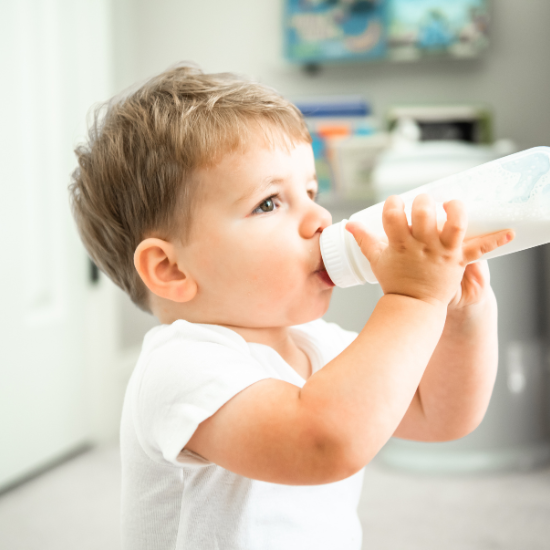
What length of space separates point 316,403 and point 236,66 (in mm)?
1546

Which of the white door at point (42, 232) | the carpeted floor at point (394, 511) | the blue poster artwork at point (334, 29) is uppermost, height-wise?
the blue poster artwork at point (334, 29)

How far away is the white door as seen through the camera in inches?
50.4

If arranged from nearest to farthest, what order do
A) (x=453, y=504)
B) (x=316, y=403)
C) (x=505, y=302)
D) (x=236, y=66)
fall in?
(x=316, y=403) < (x=453, y=504) < (x=505, y=302) < (x=236, y=66)

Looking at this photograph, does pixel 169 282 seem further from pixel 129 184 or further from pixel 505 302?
pixel 505 302

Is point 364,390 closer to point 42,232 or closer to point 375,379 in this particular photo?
point 375,379

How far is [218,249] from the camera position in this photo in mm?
574

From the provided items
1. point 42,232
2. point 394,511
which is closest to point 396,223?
point 394,511

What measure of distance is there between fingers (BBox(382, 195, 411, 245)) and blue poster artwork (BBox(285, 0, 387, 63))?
1.28m

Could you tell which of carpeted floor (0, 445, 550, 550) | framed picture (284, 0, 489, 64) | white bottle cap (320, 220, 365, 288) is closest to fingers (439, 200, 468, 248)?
white bottle cap (320, 220, 365, 288)

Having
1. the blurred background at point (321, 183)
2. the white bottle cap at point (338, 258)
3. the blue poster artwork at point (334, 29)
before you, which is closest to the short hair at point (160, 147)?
the white bottle cap at point (338, 258)

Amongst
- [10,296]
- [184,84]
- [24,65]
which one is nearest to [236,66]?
[24,65]

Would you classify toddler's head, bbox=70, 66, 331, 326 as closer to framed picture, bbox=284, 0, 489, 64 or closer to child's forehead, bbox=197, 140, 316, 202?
child's forehead, bbox=197, 140, 316, 202

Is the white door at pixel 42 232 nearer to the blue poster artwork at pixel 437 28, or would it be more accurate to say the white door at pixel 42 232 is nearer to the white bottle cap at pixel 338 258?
the blue poster artwork at pixel 437 28

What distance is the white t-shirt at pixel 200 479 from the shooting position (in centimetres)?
49
